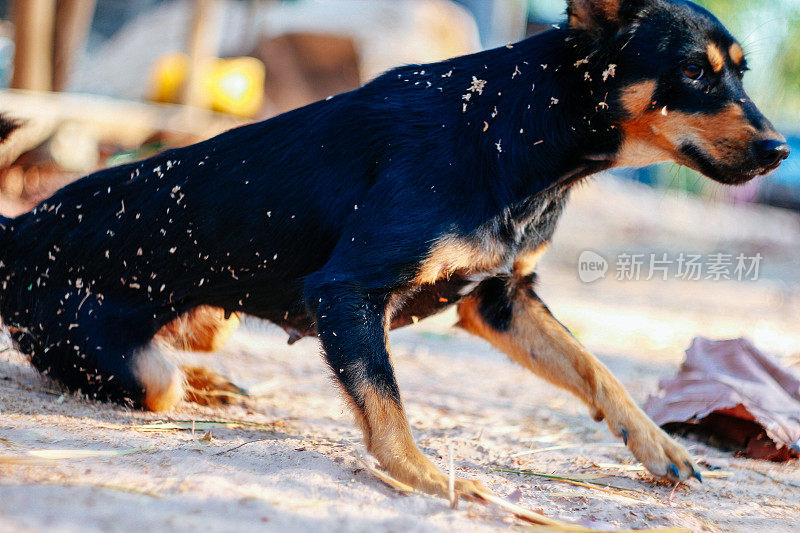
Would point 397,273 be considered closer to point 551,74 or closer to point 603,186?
point 551,74

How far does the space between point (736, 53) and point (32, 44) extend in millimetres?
5948

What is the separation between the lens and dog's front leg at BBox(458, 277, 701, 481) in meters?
2.73

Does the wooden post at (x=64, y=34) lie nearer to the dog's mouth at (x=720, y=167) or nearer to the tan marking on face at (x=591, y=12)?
the tan marking on face at (x=591, y=12)

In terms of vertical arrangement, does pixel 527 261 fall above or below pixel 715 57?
below

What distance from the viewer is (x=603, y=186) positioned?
47.9 feet

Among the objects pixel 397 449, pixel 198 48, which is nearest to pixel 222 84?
pixel 198 48

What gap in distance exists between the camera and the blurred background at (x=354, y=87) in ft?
21.9

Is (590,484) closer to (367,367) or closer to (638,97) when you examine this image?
(367,367)

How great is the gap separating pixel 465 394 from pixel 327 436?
Result: 1341 mm

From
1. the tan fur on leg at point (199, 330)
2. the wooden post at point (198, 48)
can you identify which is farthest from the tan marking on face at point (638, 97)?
the wooden post at point (198, 48)

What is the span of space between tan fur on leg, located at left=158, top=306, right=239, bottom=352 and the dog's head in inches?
68.8

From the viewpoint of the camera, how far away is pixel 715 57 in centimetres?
263

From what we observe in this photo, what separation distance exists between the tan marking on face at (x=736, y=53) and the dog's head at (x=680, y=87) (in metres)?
0.02

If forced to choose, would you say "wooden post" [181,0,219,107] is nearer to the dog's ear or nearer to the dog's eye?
the dog's ear
